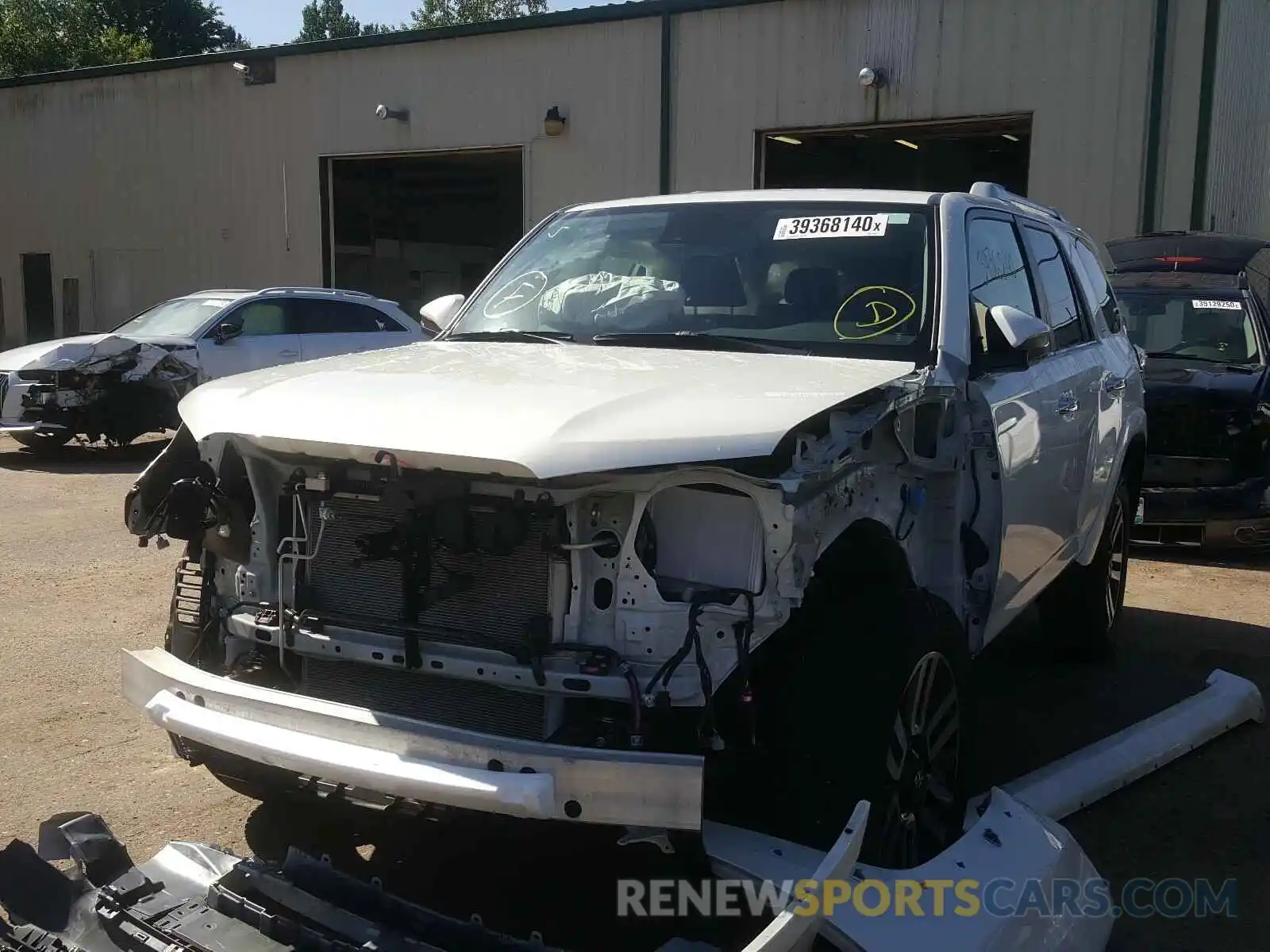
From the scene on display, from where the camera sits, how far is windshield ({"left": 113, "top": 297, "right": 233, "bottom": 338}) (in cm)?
1185

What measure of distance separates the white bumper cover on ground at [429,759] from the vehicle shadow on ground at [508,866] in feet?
0.54

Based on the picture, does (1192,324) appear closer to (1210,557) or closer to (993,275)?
(1210,557)

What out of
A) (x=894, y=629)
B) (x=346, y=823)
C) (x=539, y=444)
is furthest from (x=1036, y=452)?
(x=346, y=823)

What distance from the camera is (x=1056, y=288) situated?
5051 millimetres

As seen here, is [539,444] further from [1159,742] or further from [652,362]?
[1159,742]

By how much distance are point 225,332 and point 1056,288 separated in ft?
29.2

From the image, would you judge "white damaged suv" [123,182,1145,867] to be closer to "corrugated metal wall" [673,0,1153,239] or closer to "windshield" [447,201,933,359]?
"windshield" [447,201,933,359]

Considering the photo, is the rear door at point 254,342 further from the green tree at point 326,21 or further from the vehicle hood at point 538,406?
the green tree at point 326,21

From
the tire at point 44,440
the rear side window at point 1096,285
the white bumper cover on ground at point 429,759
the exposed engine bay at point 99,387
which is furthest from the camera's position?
the tire at point 44,440

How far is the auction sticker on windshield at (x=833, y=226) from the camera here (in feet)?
13.3

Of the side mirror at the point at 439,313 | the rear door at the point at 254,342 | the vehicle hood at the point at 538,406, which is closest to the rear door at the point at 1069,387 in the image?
the vehicle hood at the point at 538,406

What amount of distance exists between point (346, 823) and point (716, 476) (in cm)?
198

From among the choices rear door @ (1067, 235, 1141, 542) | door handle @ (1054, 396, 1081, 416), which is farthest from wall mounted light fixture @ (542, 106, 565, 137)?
door handle @ (1054, 396, 1081, 416)

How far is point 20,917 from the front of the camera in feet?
8.85
